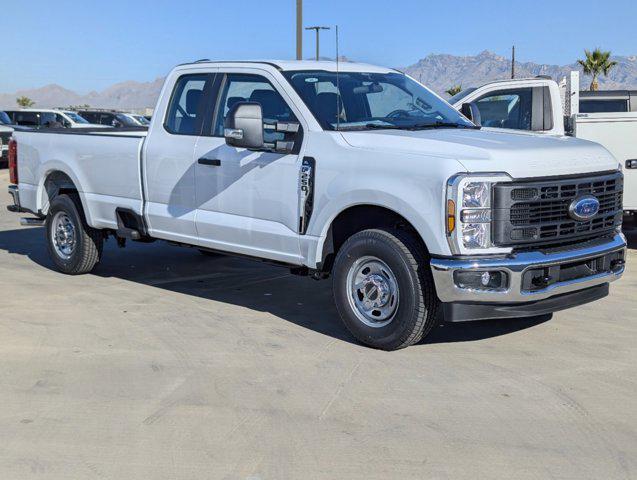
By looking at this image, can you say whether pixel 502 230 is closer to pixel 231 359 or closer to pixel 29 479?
pixel 231 359

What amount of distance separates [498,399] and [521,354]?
1.04 metres

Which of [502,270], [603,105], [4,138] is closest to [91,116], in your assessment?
[4,138]

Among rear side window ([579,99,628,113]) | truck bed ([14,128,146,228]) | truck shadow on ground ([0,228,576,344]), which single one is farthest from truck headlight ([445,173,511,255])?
rear side window ([579,99,628,113])

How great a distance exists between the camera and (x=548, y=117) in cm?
1003

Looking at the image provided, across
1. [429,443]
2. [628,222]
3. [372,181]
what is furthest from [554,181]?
[628,222]

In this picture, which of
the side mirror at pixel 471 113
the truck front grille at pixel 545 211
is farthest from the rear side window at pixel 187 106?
the truck front grille at pixel 545 211

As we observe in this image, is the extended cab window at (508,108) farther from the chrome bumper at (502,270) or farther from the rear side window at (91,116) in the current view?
the rear side window at (91,116)

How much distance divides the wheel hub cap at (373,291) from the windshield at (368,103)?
1.11 meters

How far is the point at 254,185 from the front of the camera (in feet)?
22.5

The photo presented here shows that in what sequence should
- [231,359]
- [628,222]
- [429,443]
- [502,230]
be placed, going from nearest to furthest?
1. [429,443]
2. [502,230]
3. [231,359]
4. [628,222]

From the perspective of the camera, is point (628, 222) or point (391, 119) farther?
point (628, 222)

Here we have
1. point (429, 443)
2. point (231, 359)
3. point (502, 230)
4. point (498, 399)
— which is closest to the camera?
point (429, 443)

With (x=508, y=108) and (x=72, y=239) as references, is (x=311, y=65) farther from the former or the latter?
(x=508, y=108)

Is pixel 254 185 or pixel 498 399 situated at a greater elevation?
pixel 254 185
